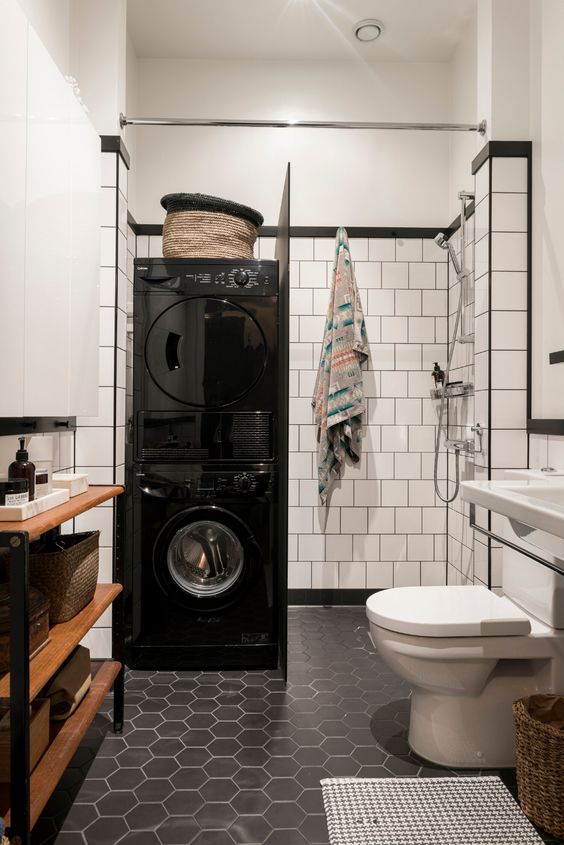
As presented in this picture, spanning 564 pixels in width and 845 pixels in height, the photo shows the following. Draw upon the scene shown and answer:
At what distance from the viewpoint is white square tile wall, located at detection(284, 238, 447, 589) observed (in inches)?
124

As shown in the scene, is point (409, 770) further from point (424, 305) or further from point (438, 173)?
point (438, 173)

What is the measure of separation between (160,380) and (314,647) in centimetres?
140

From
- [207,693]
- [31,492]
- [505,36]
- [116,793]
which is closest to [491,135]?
[505,36]

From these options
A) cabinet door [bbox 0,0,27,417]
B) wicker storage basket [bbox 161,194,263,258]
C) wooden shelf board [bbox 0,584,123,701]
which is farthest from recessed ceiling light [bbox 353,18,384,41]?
wooden shelf board [bbox 0,584,123,701]

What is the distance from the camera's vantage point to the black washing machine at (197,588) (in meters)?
2.44

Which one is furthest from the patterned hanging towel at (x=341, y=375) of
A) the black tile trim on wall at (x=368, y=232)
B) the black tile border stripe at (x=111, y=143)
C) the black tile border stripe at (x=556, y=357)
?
the black tile border stripe at (x=111, y=143)

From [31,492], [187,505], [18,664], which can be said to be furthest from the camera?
[187,505]

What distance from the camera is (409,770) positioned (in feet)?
5.67

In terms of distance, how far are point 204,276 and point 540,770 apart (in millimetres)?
2066

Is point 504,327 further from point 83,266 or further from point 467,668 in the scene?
point 83,266

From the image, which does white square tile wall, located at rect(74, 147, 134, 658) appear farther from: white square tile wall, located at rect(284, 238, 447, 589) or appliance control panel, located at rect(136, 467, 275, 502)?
white square tile wall, located at rect(284, 238, 447, 589)

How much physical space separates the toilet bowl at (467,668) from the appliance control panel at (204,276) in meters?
1.42

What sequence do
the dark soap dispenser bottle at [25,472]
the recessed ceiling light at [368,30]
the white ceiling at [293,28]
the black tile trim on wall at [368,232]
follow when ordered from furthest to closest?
1. the black tile trim on wall at [368,232]
2. the recessed ceiling light at [368,30]
3. the white ceiling at [293,28]
4. the dark soap dispenser bottle at [25,472]

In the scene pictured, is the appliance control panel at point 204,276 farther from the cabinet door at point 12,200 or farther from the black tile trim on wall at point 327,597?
the black tile trim on wall at point 327,597
